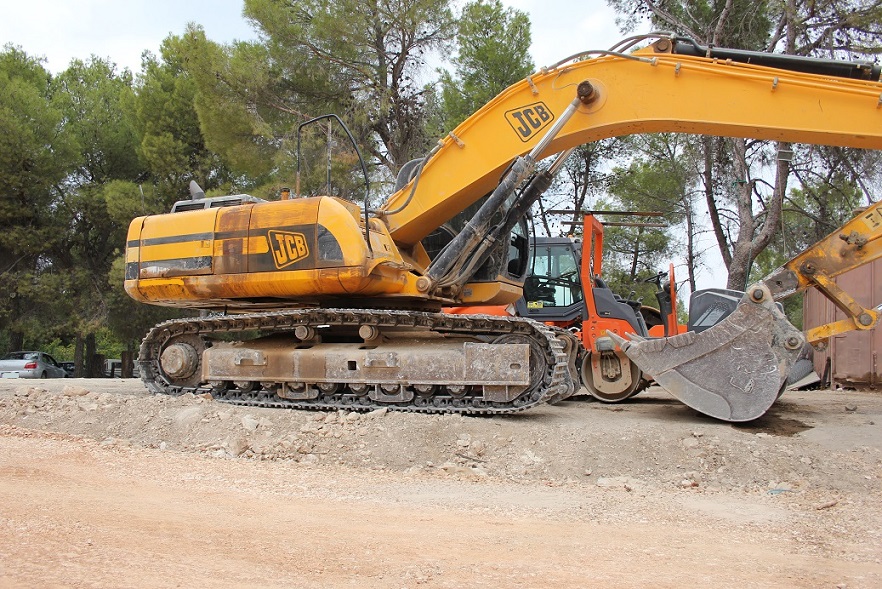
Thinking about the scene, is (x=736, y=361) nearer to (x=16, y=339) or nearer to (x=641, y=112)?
(x=641, y=112)

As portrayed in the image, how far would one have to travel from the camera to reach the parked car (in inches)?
798

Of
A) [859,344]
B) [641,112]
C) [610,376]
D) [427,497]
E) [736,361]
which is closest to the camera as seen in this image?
[427,497]

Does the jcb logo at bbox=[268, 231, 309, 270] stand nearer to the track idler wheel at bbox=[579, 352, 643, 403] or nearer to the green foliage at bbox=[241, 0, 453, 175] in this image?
the track idler wheel at bbox=[579, 352, 643, 403]

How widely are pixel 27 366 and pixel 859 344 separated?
65.1ft

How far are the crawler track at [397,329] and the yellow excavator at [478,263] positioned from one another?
0.07 ft

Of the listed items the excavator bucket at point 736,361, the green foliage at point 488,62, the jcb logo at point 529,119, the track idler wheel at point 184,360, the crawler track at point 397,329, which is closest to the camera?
the excavator bucket at point 736,361

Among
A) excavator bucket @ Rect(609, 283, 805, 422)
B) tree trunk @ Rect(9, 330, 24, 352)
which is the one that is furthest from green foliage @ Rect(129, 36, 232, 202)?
excavator bucket @ Rect(609, 283, 805, 422)

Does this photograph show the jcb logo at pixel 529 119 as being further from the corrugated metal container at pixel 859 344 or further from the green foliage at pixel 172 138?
the green foliage at pixel 172 138

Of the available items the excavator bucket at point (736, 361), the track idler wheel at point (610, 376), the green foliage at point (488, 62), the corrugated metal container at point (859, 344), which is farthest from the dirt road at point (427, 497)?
the green foliage at point (488, 62)

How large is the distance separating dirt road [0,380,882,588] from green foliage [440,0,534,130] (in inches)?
524

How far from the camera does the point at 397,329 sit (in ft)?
26.3

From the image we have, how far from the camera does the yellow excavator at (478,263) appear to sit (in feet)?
22.3

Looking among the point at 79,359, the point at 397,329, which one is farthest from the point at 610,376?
the point at 79,359

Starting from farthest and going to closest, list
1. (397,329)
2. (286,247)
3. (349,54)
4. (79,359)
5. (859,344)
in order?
(79,359), (349,54), (859,344), (397,329), (286,247)
